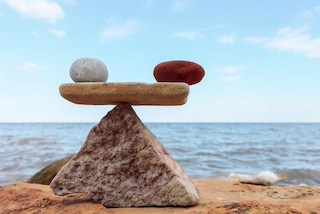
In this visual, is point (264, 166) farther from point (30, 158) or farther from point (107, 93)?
point (107, 93)

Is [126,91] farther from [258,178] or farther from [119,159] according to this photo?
[258,178]

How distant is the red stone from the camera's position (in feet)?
9.38

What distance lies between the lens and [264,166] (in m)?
9.27

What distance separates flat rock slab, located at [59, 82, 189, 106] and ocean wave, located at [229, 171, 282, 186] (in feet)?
16.9

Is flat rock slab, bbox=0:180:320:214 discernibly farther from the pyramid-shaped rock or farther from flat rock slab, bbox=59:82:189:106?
flat rock slab, bbox=59:82:189:106

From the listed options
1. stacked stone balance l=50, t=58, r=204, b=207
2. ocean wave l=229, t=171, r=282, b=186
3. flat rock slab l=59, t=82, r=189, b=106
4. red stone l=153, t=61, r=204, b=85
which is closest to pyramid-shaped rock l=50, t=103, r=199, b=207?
stacked stone balance l=50, t=58, r=204, b=207

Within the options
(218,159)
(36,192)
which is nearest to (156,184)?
(36,192)

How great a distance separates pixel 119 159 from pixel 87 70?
784 mm

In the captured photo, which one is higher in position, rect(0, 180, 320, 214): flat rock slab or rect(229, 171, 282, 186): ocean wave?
rect(0, 180, 320, 214): flat rock slab

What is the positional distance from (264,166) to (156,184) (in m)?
7.27

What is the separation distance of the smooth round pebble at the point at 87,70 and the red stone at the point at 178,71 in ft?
1.55

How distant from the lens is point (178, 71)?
9.40ft

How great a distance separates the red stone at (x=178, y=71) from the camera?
9.38 feet

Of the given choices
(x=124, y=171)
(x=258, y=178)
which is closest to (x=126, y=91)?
(x=124, y=171)
